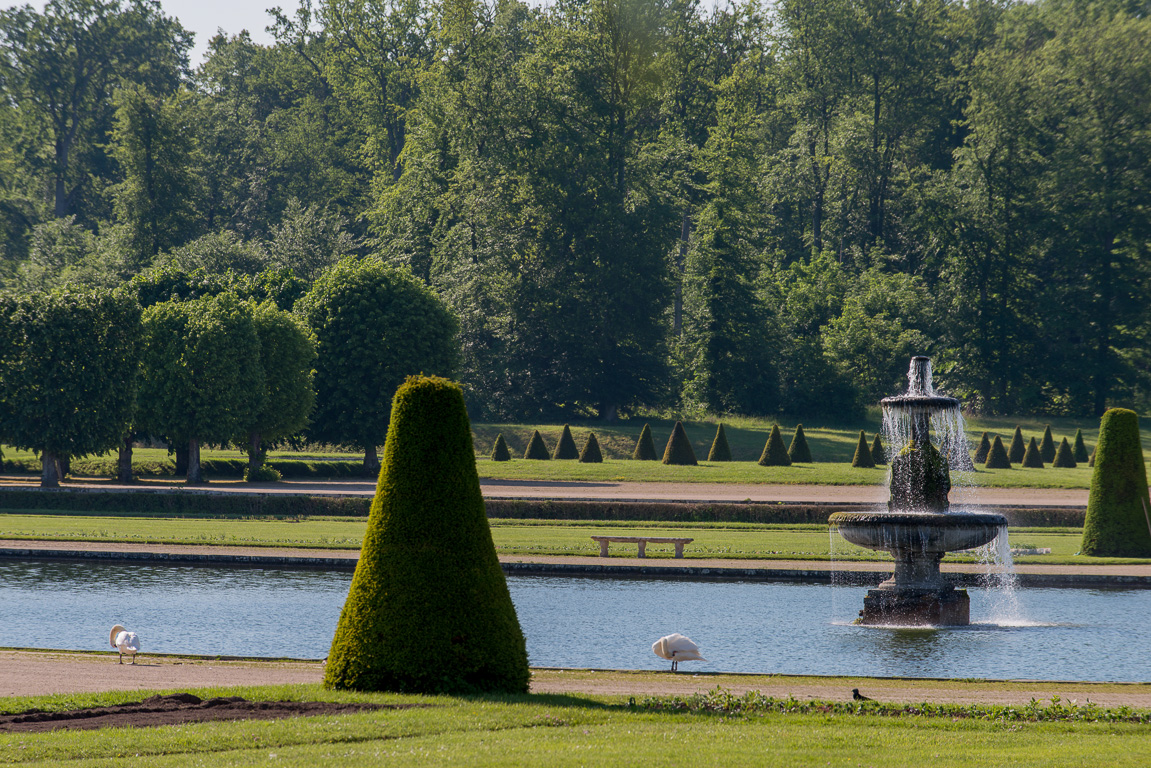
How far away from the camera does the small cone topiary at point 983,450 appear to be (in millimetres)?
59281

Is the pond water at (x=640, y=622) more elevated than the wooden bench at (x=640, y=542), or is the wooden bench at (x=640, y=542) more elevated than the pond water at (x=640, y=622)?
the wooden bench at (x=640, y=542)

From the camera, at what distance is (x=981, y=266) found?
261 ft

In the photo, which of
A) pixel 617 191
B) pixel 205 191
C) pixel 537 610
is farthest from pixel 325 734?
pixel 205 191

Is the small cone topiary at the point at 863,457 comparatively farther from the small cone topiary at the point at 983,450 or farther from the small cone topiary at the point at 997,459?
the small cone topiary at the point at 983,450

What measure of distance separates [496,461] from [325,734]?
45.9 meters

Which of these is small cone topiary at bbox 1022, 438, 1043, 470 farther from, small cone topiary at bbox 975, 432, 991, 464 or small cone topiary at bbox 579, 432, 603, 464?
small cone topiary at bbox 579, 432, 603, 464

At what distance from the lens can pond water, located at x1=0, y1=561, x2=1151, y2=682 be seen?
658 inches

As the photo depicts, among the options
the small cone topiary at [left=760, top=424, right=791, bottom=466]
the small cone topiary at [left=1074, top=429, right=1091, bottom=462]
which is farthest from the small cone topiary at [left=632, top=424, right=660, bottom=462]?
the small cone topiary at [left=1074, top=429, right=1091, bottom=462]

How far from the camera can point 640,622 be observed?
1956 centimetres

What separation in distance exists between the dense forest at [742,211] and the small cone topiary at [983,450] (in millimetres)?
11462

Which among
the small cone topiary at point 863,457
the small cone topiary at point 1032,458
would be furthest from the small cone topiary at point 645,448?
the small cone topiary at point 1032,458

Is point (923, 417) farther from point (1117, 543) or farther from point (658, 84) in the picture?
point (658, 84)

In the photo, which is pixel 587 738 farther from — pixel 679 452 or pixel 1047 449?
pixel 1047 449

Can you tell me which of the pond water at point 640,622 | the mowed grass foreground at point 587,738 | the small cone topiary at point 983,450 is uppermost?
the small cone topiary at point 983,450
